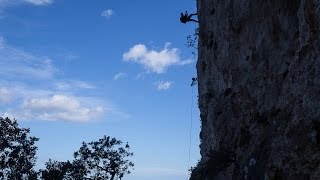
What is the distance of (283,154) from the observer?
12.1m

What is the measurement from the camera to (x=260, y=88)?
17062 mm

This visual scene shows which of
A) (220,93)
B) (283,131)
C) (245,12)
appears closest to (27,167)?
(220,93)

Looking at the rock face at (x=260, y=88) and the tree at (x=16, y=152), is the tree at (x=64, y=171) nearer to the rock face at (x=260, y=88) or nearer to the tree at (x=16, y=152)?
the tree at (x=16, y=152)

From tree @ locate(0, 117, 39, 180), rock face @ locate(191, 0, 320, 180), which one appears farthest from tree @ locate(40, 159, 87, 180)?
rock face @ locate(191, 0, 320, 180)

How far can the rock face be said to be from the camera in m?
11.8

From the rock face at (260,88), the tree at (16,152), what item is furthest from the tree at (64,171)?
the rock face at (260,88)

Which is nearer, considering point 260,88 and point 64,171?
point 260,88

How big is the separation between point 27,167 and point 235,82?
1300 inches

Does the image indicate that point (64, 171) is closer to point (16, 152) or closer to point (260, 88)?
point (16, 152)

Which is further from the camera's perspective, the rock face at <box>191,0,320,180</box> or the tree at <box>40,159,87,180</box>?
the tree at <box>40,159,87,180</box>

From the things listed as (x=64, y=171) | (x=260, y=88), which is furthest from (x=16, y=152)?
(x=260, y=88)

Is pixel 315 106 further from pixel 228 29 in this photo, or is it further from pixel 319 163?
pixel 228 29

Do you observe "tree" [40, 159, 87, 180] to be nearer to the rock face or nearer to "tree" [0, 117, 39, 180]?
"tree" [0, 117, 39, 180]

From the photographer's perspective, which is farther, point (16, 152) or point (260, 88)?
point (16, 152)
